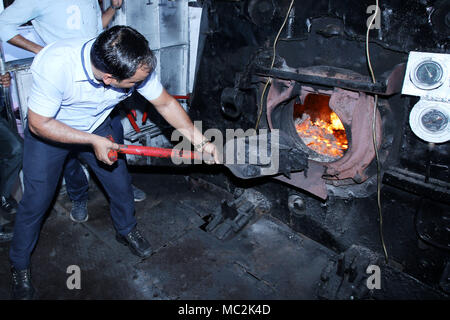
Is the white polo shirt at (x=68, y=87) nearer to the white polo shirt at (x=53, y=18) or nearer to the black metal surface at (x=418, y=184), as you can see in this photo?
the white polo shirt at (x=53, y=18)

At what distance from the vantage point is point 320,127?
3.90 metres

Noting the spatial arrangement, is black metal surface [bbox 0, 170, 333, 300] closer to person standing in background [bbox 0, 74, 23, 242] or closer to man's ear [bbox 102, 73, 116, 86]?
person standing in background [bbox 0, 74, 23, 242]

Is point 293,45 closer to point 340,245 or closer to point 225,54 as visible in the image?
point 225,54

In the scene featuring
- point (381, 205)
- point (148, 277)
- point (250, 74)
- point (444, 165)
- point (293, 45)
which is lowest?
point (148, 277)

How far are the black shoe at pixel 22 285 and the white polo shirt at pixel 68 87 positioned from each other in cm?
131

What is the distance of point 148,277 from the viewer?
121 inches

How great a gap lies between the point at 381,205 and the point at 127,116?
9.92 ft

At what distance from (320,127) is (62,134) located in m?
2.67

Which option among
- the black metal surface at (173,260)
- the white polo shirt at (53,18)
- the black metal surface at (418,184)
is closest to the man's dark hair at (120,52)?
the white polo shirt at (53,18)

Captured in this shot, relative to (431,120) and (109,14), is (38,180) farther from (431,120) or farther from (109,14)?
(431,120)

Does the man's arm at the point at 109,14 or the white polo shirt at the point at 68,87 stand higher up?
the man's arm at the point at 109,14

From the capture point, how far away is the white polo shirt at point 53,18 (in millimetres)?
3001

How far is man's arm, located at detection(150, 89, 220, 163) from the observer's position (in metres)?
2.85

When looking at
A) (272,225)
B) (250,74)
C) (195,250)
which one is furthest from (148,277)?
(250,74)
